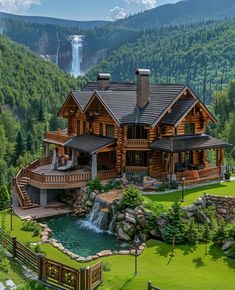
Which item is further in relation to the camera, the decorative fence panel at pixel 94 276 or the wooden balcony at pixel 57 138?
the wooden balcony at pixel 57 138

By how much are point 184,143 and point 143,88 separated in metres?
5.28

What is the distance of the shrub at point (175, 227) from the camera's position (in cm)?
2088

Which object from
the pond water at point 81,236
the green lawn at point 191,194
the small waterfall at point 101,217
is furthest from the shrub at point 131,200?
the pond water at point 81,236

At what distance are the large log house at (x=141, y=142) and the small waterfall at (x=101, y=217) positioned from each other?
3.67m

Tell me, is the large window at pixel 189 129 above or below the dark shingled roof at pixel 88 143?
above

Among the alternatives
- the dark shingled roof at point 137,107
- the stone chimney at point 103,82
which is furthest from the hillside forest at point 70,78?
the dark shingled roof at point 137,107

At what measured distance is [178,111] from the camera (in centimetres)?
3061

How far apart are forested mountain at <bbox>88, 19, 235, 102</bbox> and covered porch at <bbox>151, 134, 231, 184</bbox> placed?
75629 millimetres

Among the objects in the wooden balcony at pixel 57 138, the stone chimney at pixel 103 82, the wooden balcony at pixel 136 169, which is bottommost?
the wooden balcony at pixel 136 169

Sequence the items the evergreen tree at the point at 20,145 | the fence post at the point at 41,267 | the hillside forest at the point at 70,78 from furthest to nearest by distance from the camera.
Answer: the hillside forest at the point at 70,78, the evergreen tree at the point at 20,145, the fence post at the point at 41,267

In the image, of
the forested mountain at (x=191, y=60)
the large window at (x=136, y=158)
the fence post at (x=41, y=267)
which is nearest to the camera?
the fence post at (x=41, y=267)

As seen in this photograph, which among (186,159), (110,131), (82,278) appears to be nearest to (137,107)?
(110,131)

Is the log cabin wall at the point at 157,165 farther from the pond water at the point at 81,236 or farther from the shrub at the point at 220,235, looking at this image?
the shrub at the point at 220,235

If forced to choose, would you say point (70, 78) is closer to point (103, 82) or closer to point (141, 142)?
point (103, 82)
